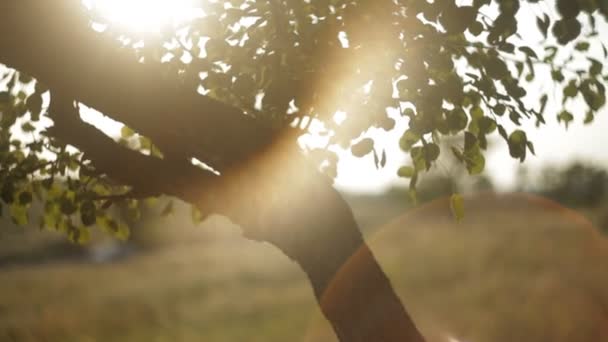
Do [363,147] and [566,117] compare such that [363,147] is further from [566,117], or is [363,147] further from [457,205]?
[566,117]

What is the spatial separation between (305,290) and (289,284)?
307 cm

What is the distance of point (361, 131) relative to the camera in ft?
14.9

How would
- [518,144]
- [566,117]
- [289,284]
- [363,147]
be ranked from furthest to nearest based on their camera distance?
[289,284], [566,117], [363,147], [518,144]

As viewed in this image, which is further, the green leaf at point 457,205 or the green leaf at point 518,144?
the green leaf at point 457,205

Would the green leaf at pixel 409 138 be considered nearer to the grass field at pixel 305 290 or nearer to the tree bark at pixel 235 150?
the tree bark at pixel 235 150

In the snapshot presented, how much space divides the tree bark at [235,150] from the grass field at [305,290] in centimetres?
174

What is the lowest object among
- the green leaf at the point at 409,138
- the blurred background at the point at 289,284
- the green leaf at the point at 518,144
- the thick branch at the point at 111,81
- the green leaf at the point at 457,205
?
the blurred background at the point at 289,284

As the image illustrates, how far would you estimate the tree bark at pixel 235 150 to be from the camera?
4.83 m

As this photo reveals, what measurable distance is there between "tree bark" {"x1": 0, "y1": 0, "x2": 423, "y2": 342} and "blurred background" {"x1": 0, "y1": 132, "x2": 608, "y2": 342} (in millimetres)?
893

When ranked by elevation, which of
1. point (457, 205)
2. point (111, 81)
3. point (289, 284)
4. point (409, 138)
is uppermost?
point (111, 81)

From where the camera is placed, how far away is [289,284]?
33.2 meters

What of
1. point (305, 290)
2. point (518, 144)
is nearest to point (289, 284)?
point (305, 290)

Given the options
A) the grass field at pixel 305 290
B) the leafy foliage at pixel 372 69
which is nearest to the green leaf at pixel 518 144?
the leafy foliage at pixel 372 69

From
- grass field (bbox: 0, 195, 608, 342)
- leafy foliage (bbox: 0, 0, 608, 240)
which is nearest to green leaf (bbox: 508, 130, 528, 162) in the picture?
leafy foliage (bbox: 0, 0, 608, 240)
